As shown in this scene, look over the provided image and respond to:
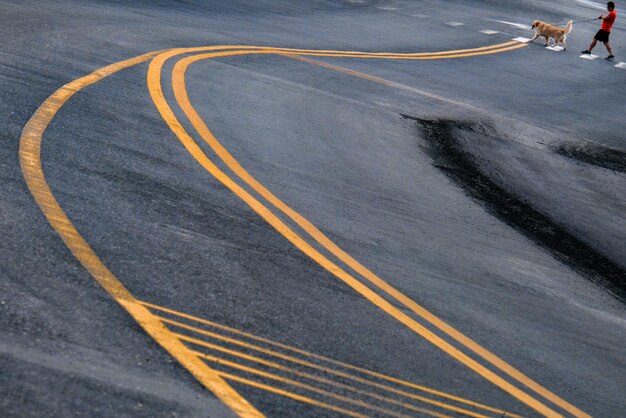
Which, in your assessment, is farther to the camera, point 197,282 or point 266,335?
point 197,282

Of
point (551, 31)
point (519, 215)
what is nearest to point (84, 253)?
point (519, 215)

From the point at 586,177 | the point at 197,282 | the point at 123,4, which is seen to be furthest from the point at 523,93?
the point at 197,282

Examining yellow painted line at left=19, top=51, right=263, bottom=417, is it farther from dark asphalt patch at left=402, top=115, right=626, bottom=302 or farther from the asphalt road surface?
dark asphalt patch at left=402, top=115, right=626, bottom=302

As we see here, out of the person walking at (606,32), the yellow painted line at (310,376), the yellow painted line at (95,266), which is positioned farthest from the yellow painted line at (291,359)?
the person walking at (606,32)

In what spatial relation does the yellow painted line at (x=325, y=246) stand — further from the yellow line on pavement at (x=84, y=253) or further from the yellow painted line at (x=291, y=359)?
the yellow line on pavement at (x=84, y=253)

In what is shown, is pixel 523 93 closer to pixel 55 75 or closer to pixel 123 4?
pixel 123 4

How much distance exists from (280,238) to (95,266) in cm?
191

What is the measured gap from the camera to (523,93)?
19547 mm

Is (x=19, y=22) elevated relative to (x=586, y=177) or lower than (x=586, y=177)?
elevated

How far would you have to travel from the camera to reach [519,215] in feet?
35.7

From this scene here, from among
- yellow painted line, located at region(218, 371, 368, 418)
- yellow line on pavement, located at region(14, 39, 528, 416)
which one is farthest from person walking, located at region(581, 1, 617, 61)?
yellow painted line, located at region(218, 371, 368, 418)

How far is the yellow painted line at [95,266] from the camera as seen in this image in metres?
5.31

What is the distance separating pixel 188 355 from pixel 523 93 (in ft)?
49.6

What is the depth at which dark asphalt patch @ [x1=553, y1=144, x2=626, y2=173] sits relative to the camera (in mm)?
14734
